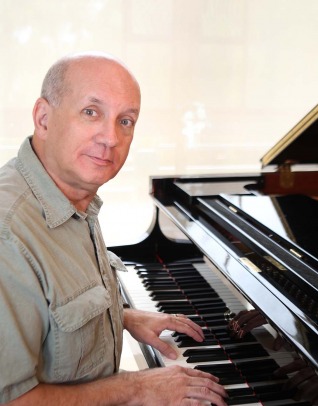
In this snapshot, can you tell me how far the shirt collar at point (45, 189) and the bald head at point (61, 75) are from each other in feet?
0.46

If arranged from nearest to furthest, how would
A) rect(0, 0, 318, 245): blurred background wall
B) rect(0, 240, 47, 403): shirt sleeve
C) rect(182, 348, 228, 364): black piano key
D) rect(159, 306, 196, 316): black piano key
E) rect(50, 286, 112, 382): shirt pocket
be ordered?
rect(0, 240, 47, 403): shirt sleeve < rect(50, 286, 112, 382): shirt pocket < rect(182, 348, 228, 364): black piano key < rect(159, 306, 196, 316): black piano key < rect(0, 0, 318, 245): blurred background wall

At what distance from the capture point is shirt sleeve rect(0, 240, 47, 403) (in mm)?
1219

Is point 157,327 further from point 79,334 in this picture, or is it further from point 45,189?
point 45,189

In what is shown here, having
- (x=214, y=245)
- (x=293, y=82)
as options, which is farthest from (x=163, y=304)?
(x=293, y=82)

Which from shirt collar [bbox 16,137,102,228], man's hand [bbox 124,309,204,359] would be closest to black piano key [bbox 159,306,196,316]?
man's hand [bbox 124,309,204,359]

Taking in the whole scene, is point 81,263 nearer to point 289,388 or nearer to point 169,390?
point 169,390

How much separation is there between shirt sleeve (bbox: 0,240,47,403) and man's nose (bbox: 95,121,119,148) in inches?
14.1

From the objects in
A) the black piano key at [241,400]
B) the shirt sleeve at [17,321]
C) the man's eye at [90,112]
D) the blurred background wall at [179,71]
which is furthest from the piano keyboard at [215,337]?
the blurred background wall at [179,71]

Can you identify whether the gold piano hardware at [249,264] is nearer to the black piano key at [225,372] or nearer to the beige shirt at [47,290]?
the black piano key at [225,372]

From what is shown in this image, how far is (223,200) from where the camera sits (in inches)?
93.4

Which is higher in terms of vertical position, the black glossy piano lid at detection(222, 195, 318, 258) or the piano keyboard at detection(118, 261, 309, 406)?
the black glossy piano lid at detection(222, 195, 318, 258)

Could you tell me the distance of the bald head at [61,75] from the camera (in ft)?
4.70

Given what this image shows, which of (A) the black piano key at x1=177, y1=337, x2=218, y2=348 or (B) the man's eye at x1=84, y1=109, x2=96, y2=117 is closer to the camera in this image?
(B) the man's eye at x1=84, y1=109, x2=96, y2=117

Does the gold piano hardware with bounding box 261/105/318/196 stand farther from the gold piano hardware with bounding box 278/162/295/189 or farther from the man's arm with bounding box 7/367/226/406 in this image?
the man's arm with bounding box 7/367/226/406
